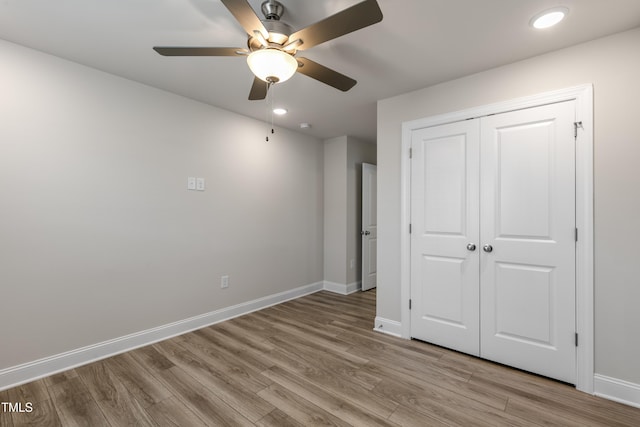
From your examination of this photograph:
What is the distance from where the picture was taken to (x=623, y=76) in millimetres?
1865

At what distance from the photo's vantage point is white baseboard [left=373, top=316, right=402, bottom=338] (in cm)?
282

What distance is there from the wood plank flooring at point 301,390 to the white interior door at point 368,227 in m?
1.83

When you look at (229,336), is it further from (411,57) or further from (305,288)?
(411,57)

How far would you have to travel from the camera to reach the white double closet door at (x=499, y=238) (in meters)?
2.05

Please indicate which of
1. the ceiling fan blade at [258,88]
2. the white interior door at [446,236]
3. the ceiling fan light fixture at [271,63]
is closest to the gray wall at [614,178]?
the white interior door at [446,236]

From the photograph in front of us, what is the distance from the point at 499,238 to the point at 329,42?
6.51 feet

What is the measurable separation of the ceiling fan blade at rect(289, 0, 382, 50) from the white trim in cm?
263

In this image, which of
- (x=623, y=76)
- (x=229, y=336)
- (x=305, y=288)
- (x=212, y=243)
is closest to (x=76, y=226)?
(x=212, y=243)

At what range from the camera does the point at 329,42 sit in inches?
77.5

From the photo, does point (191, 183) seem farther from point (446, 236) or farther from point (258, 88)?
point (446, 236)

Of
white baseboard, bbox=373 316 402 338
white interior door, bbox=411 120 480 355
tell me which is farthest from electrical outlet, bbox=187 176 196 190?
white baseboard, bbox=373 316 402 338

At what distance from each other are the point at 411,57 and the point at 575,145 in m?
1.32

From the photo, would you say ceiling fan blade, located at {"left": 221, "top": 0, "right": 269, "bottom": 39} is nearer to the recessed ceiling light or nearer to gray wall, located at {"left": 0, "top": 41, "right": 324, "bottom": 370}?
the recessed ceiling light

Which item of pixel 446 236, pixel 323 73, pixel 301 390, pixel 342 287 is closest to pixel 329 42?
pixel 323 73
